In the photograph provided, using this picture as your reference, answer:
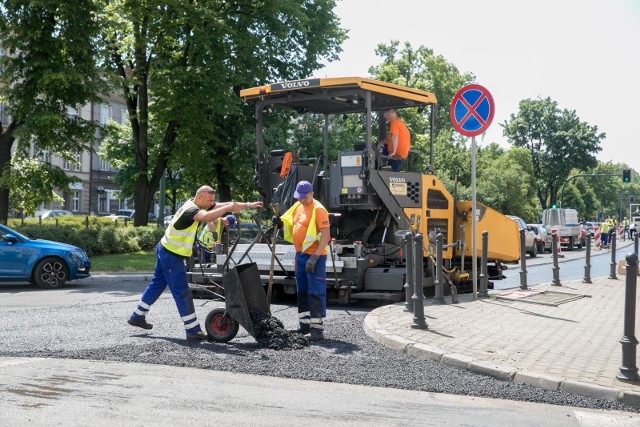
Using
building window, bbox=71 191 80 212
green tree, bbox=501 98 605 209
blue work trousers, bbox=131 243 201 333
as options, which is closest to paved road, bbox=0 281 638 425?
blue work trousers, bbox=131 243 201 333

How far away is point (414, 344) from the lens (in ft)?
22.8

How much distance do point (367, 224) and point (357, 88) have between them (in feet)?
6.88

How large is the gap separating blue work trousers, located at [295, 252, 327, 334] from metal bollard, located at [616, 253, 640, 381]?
3.17 m

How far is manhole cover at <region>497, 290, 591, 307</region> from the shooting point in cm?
1099

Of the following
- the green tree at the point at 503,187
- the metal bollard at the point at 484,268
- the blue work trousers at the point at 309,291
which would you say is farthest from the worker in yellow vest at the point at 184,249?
the green tree at the point at 503,187

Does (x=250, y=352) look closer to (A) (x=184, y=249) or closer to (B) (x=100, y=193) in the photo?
(A) (x=184, y=249)

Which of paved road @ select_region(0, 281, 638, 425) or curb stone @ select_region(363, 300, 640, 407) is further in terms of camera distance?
curb stone @ select_region(363, 300, 640, 407)

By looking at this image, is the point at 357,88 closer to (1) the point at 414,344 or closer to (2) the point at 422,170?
(2) the point at 422,170

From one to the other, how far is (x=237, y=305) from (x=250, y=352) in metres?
0.60

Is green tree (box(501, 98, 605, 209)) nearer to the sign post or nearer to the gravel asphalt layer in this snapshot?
the sign post

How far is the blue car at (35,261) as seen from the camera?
13.8 m

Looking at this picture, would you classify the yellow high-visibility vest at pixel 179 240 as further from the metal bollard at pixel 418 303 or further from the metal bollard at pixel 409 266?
the metal bollard at pixel 409 266

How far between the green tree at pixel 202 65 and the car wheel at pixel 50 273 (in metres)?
9.50

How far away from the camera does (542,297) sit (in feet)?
37.9
